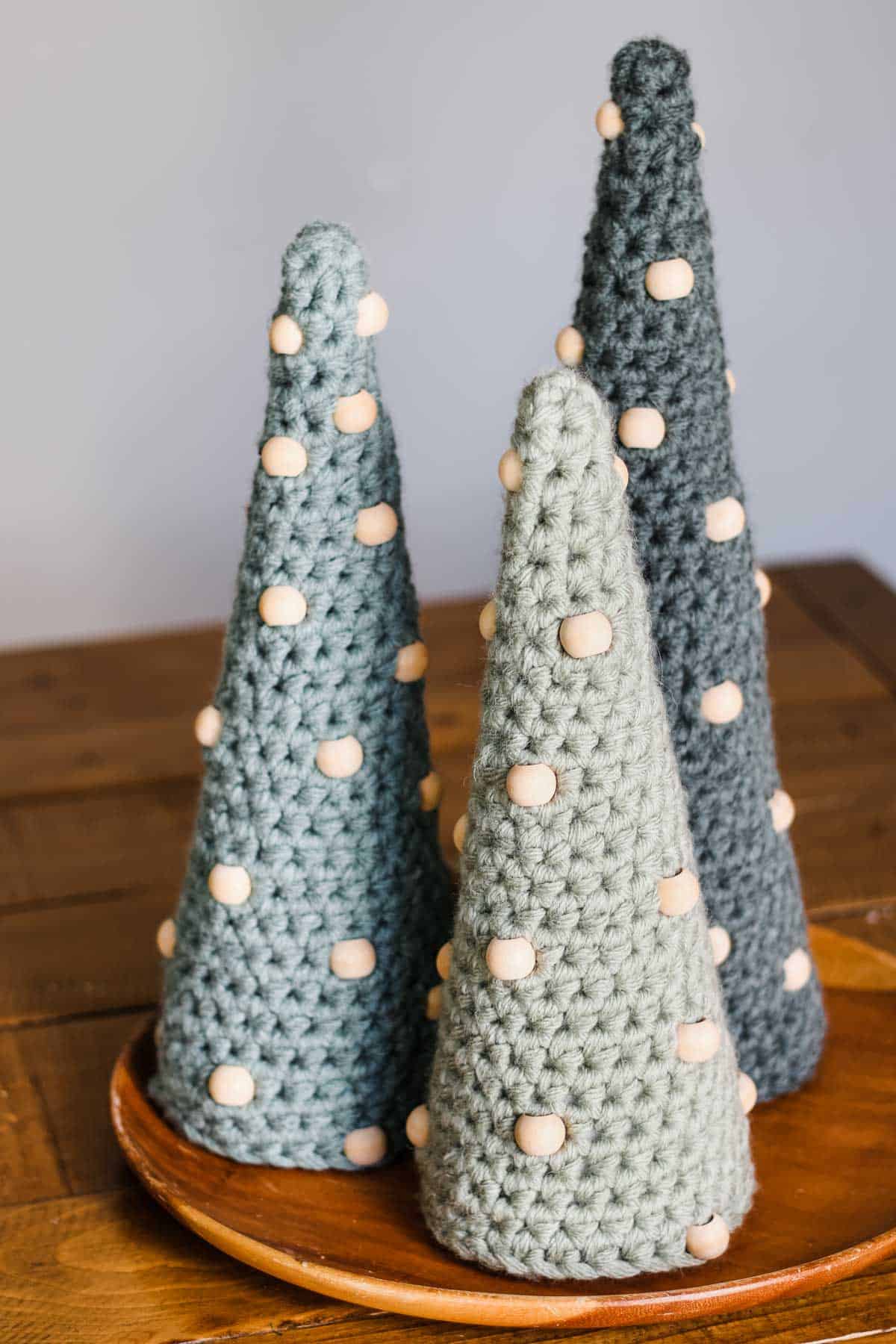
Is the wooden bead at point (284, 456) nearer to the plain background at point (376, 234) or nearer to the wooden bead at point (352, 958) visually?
the wooden bead at point (352, 958)

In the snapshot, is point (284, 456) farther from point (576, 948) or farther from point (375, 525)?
point (576, 948)

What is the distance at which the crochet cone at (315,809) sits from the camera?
0.40m

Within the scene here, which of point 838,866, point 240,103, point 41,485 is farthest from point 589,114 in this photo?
point 838,866

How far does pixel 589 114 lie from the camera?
1.07 m

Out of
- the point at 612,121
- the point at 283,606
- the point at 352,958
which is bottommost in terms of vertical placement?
A: the point at 352,958

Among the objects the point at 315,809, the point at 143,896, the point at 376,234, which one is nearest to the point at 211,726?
the point at 315,809

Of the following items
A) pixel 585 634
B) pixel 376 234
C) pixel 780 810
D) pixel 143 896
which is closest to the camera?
pixel 585 634

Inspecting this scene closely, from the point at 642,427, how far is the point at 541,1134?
0.19m

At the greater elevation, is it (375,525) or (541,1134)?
(375,525)

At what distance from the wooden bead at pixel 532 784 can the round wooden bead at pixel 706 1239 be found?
0.42 ft

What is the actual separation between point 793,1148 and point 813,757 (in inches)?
13.2

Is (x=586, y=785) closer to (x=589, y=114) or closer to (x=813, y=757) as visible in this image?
(x=813, y=757)

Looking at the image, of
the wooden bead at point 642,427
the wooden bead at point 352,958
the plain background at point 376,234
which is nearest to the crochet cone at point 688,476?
the wooden bead at point 642,427

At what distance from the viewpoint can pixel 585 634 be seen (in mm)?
354
